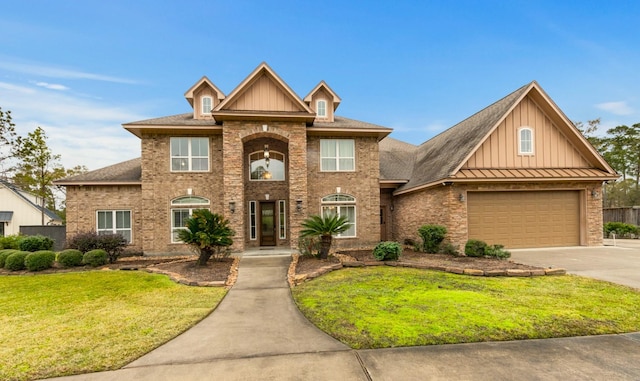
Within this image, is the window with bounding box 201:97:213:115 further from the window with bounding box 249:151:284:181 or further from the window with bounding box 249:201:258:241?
the window with bounding box 249:201:258:241

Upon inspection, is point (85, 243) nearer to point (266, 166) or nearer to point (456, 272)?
point (266, 166)

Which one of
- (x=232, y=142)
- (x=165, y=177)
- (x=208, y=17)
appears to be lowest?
(x=165, y=177)

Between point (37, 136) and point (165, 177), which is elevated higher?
point (37, 136)

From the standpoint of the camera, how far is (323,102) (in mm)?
16016

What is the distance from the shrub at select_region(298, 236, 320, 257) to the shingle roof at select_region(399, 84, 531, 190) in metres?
6.09

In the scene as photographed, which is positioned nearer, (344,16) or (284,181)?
(284,181)

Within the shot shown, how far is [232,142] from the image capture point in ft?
44.2

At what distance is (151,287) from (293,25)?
17315 mm

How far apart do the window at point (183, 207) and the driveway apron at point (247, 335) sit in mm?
7894

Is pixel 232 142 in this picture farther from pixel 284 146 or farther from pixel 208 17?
pixel 208 17

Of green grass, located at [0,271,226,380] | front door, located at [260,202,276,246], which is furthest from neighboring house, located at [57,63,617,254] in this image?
green grass, located at [0,271,226,380]

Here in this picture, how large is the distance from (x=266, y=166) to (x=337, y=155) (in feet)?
12.7

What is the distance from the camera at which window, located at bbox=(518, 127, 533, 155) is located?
13648 millimetres

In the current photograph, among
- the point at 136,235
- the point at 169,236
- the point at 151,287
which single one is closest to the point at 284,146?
the point at 169,236
